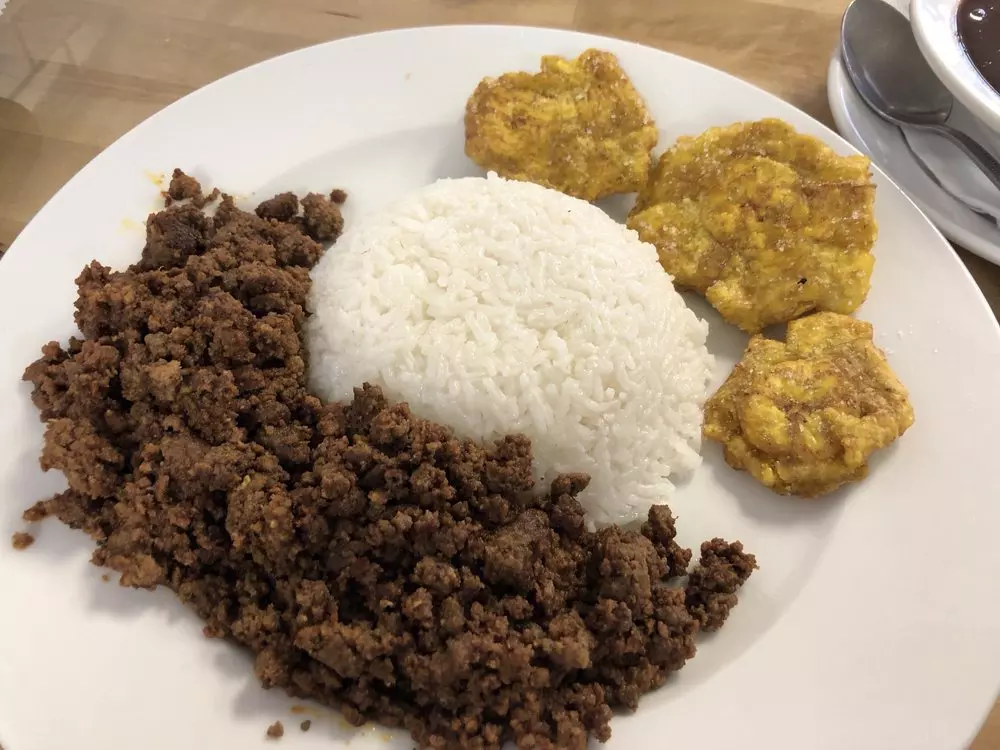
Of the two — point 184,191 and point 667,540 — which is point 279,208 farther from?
point 667,540

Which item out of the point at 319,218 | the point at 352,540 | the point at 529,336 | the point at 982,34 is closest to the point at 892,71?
the point at 982,34

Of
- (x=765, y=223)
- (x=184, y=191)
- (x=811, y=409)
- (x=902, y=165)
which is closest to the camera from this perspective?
(x=811, y=409)

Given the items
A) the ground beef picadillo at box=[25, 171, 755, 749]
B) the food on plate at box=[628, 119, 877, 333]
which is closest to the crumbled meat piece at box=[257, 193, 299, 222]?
the ground beef picadillo at box=[25, 171, 755, 749]

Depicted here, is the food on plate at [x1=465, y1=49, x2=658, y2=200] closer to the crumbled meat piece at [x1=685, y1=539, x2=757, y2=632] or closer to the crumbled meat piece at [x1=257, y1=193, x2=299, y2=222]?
the crumbled meat piece at [x1=257, y1=193, x2=299, y2=222]

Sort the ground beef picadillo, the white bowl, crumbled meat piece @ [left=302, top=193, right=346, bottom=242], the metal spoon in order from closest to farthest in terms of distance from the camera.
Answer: the ground beef picadillo
the white bowl
crumbled meat piece @ [left=302, top=193, right=346, bottom=242]
the metal spoon

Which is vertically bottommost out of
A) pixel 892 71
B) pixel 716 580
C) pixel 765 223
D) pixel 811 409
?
pixel 716 580

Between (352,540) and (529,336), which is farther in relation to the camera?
(529,336)
